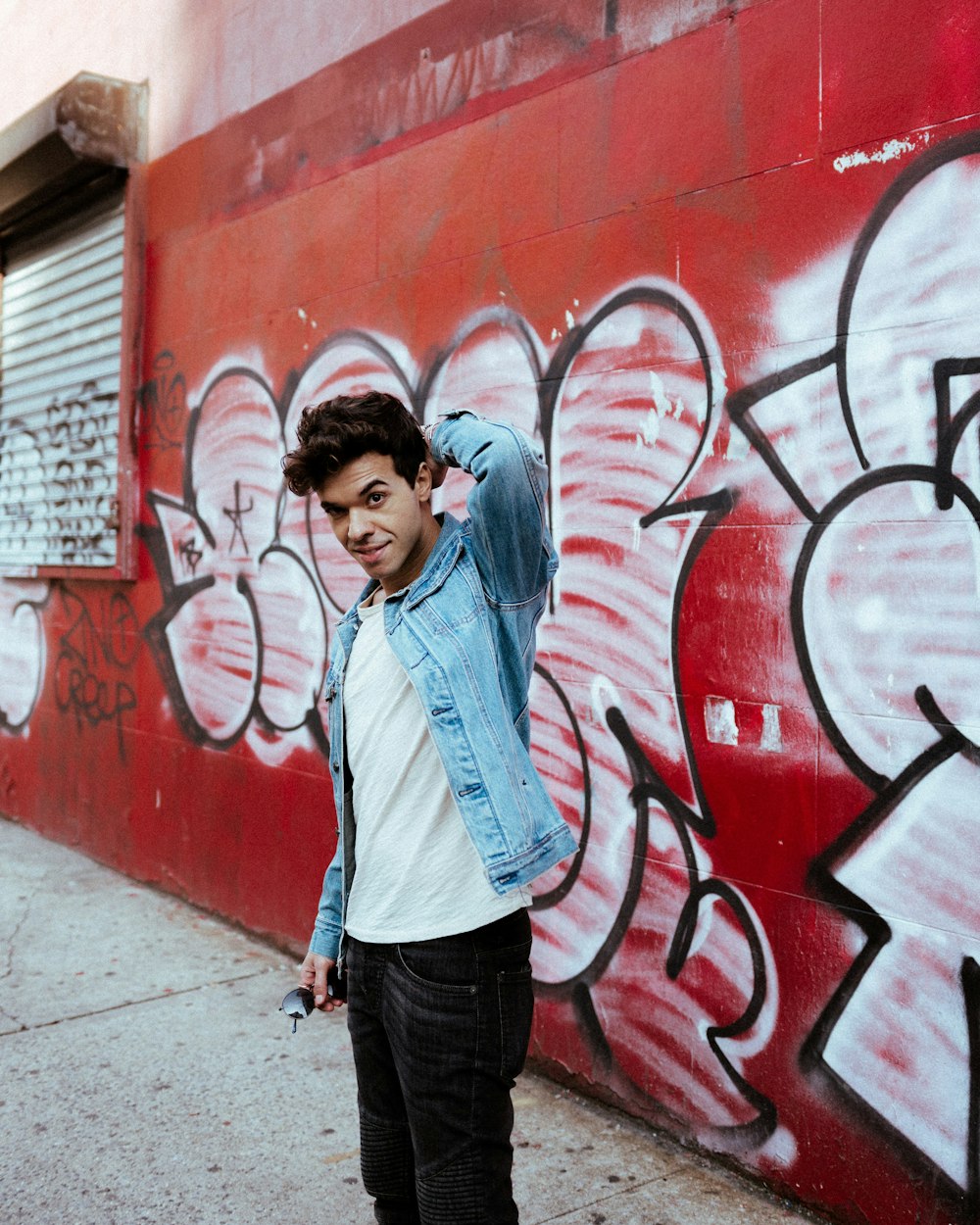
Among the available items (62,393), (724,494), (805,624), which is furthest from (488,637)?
(62,393)

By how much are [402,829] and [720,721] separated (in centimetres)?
128

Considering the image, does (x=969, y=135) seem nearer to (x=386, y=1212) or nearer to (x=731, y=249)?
(x=731, y=249)

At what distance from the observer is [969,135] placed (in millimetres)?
2492

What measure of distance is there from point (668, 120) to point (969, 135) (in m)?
0.91

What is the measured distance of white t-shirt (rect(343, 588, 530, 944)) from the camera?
1.95 m

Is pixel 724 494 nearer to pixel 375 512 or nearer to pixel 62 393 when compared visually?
pixel 375 512

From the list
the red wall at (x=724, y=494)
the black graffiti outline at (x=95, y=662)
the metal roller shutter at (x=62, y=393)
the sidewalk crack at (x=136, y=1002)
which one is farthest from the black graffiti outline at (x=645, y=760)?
the black graffiti outline at (x=95, y=662)

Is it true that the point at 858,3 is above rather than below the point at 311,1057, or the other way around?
above

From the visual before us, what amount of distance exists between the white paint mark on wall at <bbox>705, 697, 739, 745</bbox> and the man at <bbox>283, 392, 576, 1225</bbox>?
1.03m

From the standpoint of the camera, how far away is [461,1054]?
6.21 ft

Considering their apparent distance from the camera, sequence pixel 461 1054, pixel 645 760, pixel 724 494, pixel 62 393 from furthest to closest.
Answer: pixel 62 393 < pixel 645 760 < pixel 724 494 < pixel 461 1054

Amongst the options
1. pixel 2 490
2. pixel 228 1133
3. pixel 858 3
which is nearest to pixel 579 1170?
pixel 228 1133

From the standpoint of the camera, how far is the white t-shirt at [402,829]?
76.7 inches

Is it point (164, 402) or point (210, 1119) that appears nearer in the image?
point (210, 1119)
